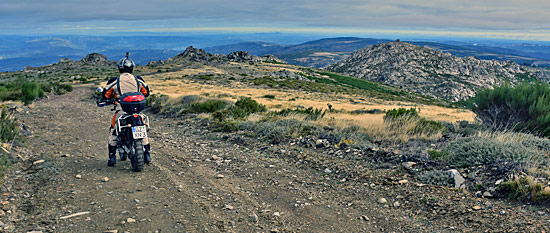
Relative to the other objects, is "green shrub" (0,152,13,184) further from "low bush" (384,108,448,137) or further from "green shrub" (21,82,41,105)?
"green shrub" (21,82,41,105)

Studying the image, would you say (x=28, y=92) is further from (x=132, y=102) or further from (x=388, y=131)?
(x=388, y=131)

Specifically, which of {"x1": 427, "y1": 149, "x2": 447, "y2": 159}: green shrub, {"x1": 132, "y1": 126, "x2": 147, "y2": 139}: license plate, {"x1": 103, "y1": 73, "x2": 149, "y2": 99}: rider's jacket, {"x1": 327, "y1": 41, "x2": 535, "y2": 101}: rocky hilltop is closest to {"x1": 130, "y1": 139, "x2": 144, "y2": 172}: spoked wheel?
{"x1": 132, "y1": 126, "x2": 147, "y2": 139}: license plate

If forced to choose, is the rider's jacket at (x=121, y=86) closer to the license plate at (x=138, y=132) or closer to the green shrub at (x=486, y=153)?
the license plate at (x=138, y=132)

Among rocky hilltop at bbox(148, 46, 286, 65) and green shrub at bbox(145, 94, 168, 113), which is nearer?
green shrub at bbox(145, 94, 168, 113)

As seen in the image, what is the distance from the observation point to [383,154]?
7.43 meters

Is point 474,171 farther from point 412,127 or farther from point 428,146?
point 412,127

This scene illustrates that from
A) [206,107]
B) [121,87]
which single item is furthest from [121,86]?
[206,107]

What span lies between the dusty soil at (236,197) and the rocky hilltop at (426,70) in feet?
394

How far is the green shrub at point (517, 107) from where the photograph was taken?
29.8 ft

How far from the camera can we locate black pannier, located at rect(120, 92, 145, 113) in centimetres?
659

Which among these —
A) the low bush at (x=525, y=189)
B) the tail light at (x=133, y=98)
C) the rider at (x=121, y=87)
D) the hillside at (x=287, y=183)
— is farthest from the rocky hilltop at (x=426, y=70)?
the tail light at (x=133, y=98)

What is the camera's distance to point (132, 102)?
261 inches

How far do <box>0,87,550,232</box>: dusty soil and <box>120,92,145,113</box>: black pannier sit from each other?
1.27 metres

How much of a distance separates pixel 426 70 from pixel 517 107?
478 feet
